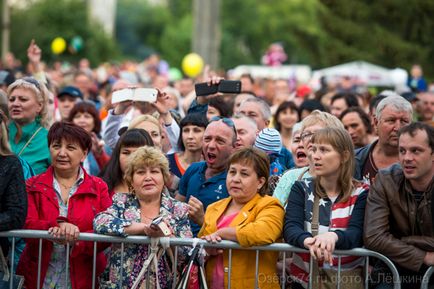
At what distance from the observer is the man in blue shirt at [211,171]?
852 centimetres

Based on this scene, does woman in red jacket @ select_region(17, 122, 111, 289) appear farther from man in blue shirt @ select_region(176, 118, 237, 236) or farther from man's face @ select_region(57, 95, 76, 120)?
man's face @ select_region(57, 95, 76, 120)

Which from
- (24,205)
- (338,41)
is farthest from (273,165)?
(338,41)

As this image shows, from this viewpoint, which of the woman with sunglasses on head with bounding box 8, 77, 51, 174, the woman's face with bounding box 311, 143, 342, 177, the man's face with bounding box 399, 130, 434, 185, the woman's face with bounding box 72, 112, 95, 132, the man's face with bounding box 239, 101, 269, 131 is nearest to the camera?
the man's face with bounding box 399, 130, 434, 185

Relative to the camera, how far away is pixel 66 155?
26.6ft

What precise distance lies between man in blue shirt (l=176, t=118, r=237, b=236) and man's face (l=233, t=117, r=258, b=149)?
14.1 inches

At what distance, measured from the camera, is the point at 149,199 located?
7.77 metres

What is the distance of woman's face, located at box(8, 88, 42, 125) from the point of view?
9695 millimetres

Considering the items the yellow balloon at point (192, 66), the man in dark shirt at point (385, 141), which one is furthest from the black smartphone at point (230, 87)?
the yellow balloon at point (192, 66)

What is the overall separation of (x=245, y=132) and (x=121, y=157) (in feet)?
3.89

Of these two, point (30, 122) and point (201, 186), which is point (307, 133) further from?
point (30, 122)

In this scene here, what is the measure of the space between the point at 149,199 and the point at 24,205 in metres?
0.91

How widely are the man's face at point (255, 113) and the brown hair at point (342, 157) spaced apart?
281cm

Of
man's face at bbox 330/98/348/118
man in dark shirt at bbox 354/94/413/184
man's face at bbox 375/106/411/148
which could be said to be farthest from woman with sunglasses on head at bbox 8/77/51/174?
man's face at bbox 330/98/348/118

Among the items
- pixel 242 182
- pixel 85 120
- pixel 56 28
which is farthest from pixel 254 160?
pixel 56 28
